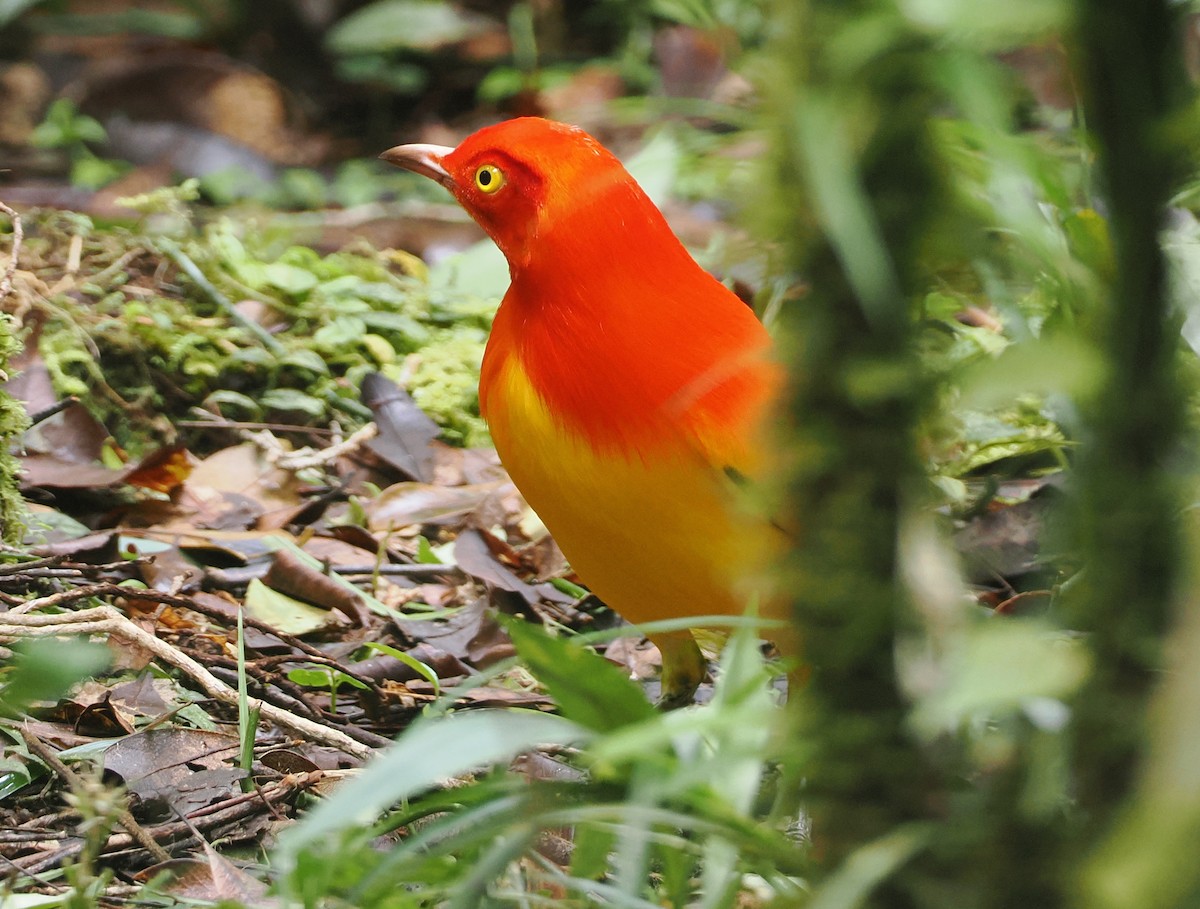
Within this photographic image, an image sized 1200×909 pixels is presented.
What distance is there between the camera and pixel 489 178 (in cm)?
252

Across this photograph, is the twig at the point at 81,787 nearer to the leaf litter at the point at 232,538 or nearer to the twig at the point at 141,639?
the leaf litter at the point at 232,538

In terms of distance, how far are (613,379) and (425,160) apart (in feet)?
2.92

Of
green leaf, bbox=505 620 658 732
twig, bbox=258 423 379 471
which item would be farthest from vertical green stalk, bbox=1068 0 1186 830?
twig, bbox=258 423 379 471

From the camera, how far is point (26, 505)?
10.0ft

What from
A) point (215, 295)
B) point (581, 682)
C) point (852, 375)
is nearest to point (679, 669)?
point (581, 682)

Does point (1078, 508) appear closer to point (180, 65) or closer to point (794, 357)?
point (794, 357)

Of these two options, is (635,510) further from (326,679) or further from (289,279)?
(289,279)

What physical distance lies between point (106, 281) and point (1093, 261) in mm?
3387

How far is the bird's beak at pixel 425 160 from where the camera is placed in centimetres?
276

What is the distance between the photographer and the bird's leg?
2.70m

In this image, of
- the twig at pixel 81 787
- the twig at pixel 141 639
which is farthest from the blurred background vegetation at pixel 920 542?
the twig at pixel 141 639

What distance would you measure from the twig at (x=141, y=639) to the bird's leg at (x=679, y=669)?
0.69 meters

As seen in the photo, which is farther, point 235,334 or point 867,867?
point 235,334

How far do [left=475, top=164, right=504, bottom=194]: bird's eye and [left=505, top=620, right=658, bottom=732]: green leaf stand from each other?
4.55ft
